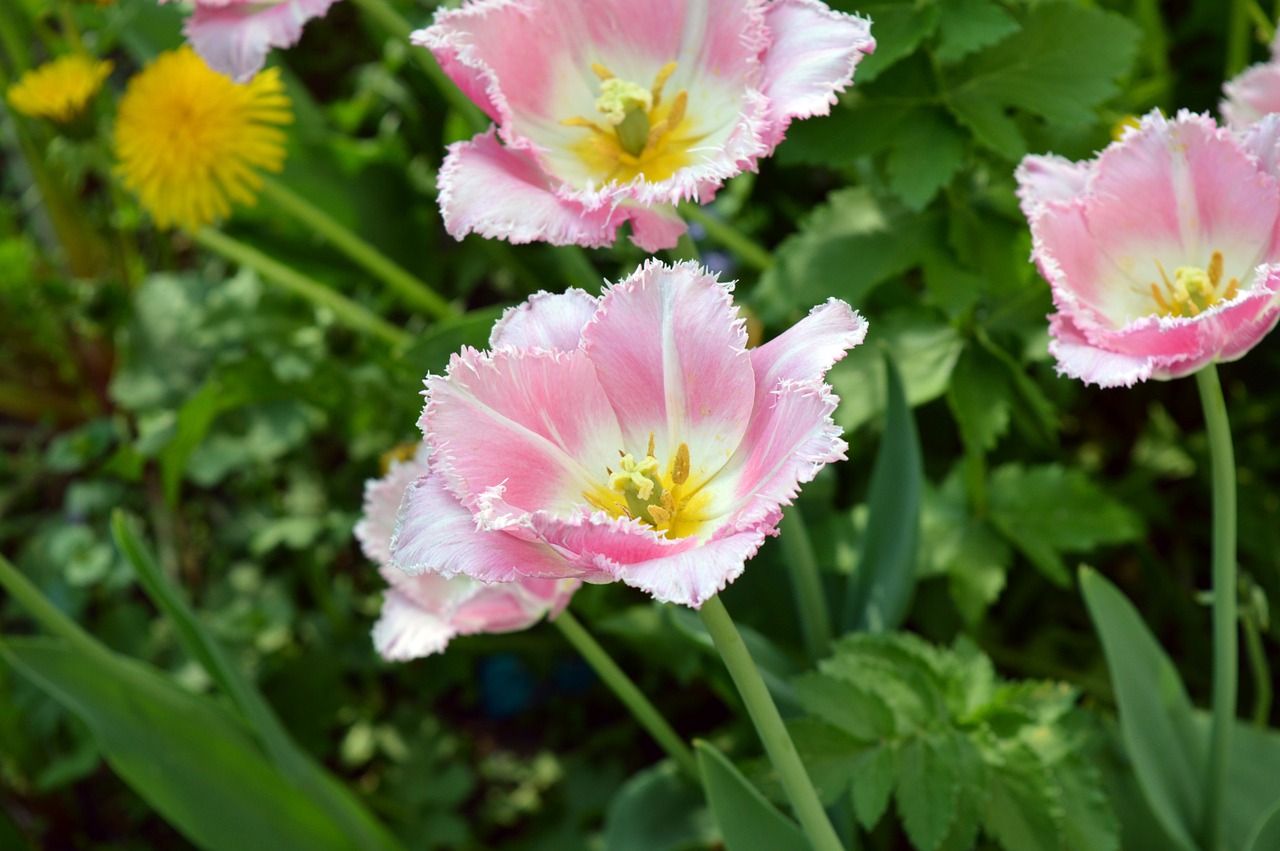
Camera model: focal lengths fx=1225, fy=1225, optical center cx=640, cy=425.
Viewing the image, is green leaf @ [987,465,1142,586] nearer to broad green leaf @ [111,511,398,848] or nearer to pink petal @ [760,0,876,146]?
pink petal @ [760,0,876,146]

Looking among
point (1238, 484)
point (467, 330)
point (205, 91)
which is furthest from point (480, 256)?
point (1238, 484)

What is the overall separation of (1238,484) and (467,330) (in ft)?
3.18

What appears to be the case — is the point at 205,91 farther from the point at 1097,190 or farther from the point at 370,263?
the point at 1097,190

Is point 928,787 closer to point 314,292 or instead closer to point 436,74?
point 436,74

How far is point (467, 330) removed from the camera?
114 cm

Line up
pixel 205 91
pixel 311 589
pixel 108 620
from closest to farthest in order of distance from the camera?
1. pixel 205 91
2. pixel 108 620
3. pixel 311 589

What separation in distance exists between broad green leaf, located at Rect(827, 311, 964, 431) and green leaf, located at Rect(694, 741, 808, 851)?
449 mm

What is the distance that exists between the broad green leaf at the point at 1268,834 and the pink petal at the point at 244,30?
911 millimetres

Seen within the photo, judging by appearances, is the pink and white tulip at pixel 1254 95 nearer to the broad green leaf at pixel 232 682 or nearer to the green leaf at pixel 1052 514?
the green leaf at pixel 1052 514

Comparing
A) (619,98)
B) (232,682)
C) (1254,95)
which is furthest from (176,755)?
(1254,95)

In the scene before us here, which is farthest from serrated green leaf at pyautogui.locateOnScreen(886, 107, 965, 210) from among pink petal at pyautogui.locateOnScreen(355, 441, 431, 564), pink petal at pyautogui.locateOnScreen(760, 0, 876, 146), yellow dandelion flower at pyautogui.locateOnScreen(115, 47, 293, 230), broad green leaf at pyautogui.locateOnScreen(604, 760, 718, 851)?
yellow dandelion flower at pyautogui.locateOnScreen(115, 47, 293, 230)

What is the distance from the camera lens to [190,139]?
1.41m

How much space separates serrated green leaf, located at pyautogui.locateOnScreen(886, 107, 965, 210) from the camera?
109cm

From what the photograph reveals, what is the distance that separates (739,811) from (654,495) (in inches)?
9.6
